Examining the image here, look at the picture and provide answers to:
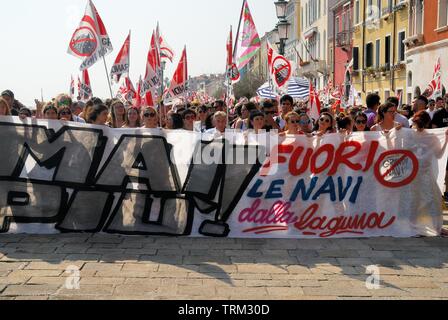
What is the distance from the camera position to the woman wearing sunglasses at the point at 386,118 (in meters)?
7.84

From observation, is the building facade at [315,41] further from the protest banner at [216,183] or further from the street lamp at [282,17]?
the protest banner at [216,183]

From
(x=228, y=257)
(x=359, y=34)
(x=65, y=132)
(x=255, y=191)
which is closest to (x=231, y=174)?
(x=255, y=191)

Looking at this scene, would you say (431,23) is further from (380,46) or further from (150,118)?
(150,118)

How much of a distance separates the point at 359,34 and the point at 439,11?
49.6ft

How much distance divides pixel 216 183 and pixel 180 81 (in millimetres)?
5402

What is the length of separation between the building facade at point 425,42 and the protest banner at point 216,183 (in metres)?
17.3

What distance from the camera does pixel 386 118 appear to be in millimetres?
7867

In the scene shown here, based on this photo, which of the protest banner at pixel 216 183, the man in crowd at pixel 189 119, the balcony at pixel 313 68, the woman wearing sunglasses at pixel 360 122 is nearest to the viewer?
the protest banner at pixel 216 183

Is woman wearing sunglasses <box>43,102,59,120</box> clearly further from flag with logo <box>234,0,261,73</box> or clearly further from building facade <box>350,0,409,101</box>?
building facade <box>350,0,409,101</box>

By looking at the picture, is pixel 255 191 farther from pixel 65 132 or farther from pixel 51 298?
pixel 51 298

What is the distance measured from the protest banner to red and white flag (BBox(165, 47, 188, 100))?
4817 millimetres

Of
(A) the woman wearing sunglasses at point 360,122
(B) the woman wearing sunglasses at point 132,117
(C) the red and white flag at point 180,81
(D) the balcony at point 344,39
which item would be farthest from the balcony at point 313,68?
(B) the woman wearing sunglasses at point 132,117

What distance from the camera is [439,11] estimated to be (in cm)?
2533

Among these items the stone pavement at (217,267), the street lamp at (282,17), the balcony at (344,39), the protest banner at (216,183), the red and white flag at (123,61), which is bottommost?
the stone pavement at (217,267)
